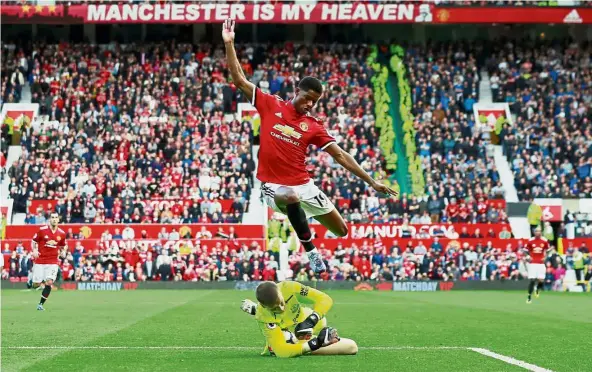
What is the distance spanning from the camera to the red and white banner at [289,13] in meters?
50.3

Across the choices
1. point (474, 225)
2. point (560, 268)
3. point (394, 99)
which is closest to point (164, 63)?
point (394, 99)

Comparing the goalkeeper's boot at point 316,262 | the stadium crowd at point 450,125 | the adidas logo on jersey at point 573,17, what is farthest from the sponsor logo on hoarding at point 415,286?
the goalkeeper's boot at point 316,262

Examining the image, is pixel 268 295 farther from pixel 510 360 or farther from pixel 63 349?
pixel 63 349

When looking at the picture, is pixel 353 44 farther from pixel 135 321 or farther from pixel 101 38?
pixel 135 321

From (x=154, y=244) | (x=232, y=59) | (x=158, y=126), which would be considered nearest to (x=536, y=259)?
(x=154, y=244)

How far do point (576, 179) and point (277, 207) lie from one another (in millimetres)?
33015

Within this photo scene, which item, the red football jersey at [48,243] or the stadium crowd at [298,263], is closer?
the red football jersey at [48,243]

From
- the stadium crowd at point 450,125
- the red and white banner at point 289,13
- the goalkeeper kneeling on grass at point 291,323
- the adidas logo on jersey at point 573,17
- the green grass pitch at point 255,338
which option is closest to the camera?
the green grass pitch at point 255,338

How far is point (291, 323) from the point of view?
12.0m

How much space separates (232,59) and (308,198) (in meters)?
2.00

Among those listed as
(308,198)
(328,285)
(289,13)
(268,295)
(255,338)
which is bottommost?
(328,285)

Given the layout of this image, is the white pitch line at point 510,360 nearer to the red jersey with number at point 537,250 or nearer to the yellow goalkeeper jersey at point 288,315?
the yellow goalkeeper jersey at point 288,315

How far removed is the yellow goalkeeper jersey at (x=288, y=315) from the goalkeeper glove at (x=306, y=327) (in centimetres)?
15

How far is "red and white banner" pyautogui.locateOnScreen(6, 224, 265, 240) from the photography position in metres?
39.1
